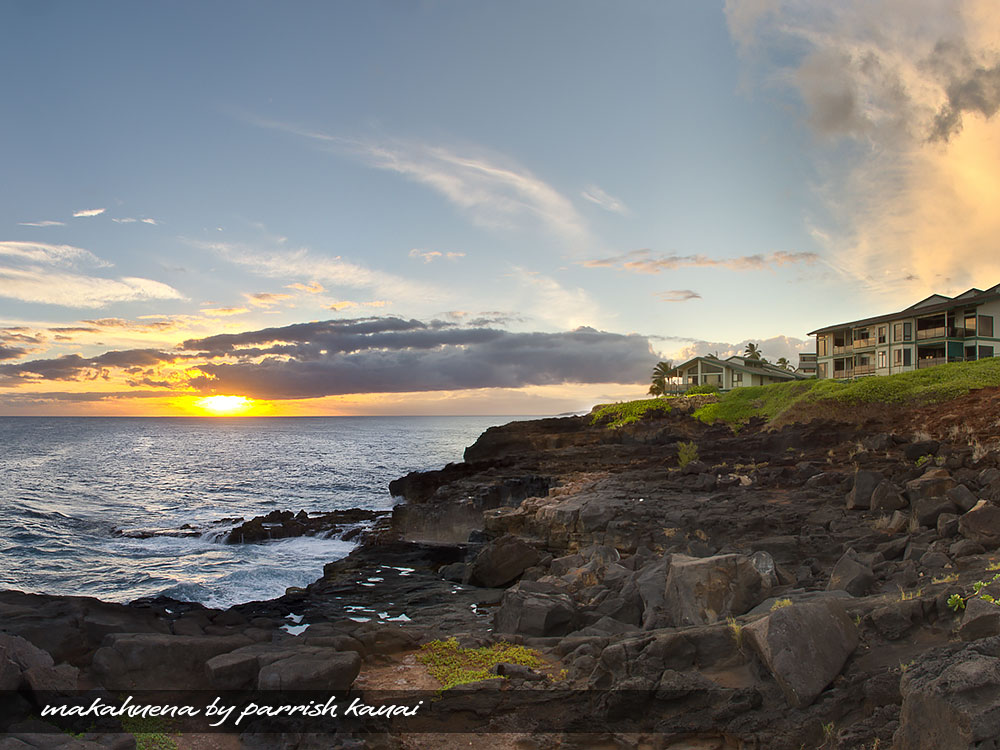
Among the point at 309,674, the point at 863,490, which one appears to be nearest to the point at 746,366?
the point at 863,490

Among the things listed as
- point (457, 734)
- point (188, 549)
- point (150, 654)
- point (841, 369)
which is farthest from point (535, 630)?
point (841, 369)

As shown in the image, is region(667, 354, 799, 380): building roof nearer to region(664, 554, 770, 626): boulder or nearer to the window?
the window

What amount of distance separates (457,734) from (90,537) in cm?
3641

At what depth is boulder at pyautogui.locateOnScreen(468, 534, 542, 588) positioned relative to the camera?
22031 millimetres

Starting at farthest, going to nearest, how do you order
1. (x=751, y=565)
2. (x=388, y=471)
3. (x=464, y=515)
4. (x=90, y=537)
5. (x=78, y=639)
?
(x=388, y=471)
(x=90, y=537)
(x=464, y=515)
(x=751, y=565)
(x=78, y=639)

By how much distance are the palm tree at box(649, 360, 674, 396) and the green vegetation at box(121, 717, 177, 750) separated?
84005 mm

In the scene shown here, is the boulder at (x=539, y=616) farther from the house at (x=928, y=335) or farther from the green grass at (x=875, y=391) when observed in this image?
the house at (x=928, y=335)

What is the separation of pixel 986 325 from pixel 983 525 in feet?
152

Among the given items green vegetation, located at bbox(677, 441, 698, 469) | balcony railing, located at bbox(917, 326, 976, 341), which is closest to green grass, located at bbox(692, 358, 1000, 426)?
balcony railing, located at bbox(917, 326, 976, 341)

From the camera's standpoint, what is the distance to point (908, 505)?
1903 cm

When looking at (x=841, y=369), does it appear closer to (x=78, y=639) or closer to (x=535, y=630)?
(x=535, y=630)

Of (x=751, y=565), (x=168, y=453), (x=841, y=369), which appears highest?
(x=841, y=369)

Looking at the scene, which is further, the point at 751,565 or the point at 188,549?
the point at 188,549

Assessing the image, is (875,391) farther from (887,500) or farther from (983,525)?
(983,525)
